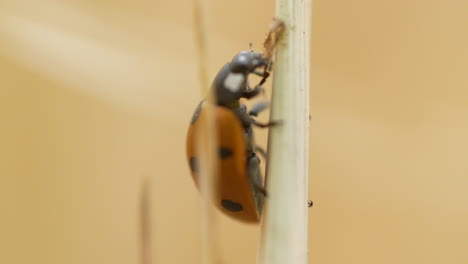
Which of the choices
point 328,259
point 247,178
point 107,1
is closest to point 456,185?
point 328,259

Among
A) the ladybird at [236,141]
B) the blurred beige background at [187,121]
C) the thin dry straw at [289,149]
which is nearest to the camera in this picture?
the thin dry straw at [289,149]

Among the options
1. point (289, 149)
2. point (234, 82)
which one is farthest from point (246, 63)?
point (289, 149)

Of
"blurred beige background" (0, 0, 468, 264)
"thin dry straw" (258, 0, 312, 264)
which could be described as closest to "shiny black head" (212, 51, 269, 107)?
"blurred beige background" (0, 0, 468, 264)

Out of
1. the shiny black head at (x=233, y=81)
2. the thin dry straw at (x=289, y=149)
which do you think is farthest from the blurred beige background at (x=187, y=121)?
the thin dry straw at (x=289, y=149)

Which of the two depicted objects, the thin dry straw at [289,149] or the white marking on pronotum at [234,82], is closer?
the thin dry straw at [289,149]

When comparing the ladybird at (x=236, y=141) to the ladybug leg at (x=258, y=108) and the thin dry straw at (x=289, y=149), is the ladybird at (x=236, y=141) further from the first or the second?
the thin dry straw at (x=289, y=149)

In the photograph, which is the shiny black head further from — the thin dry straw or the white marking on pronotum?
the thin dry straw

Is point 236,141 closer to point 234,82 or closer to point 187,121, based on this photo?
point 234,82

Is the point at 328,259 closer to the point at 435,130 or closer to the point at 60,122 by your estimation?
the point at 435,130
